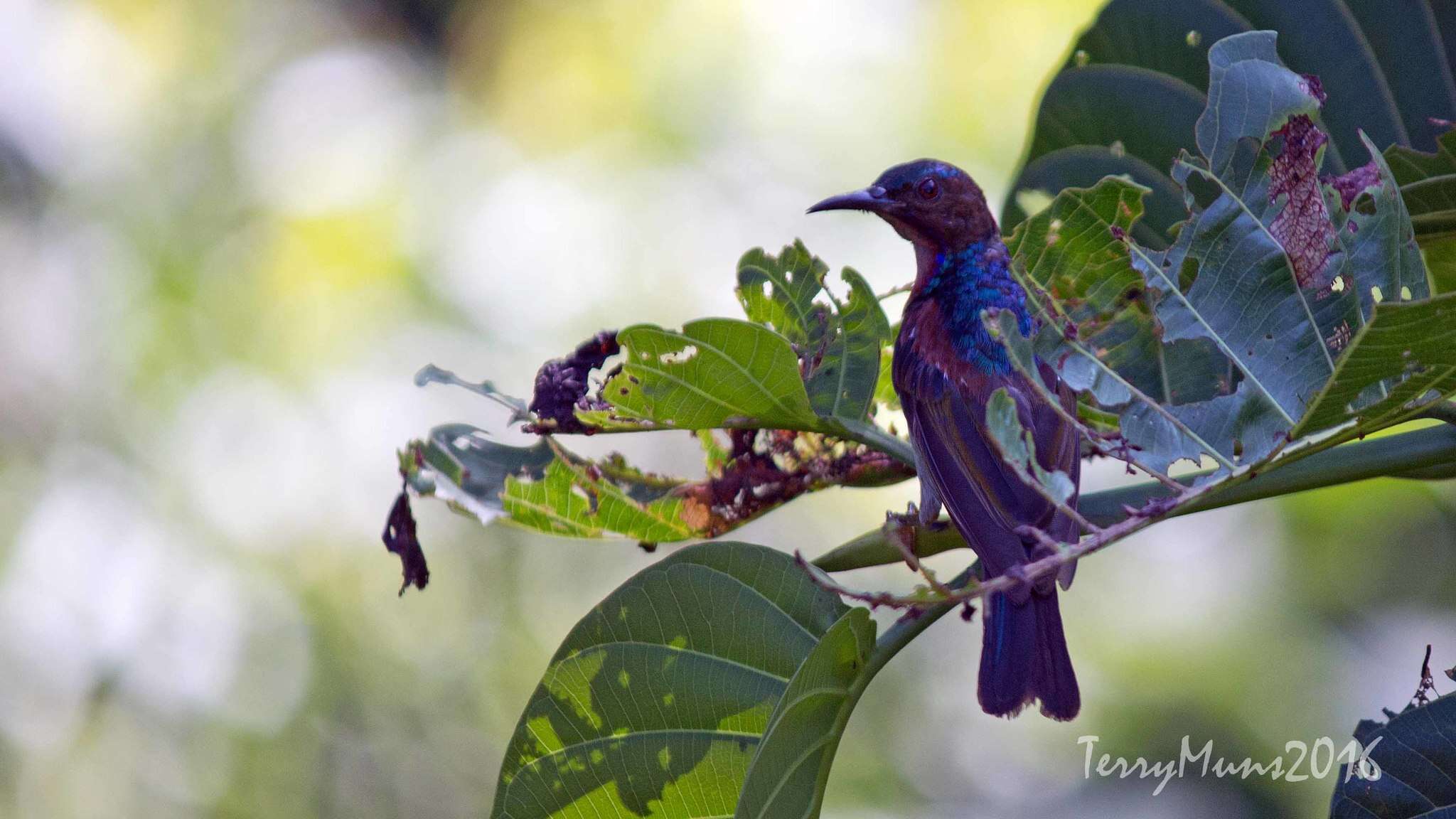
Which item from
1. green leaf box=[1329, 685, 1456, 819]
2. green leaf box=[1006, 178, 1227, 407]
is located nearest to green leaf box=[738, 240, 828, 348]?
green leaf box=[1006, 178, 1227, 407]

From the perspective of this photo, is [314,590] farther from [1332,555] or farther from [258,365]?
[1332,555]

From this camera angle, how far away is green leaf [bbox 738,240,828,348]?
1.70m

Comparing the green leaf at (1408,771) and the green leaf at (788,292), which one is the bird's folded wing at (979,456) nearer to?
the green leaf at (788,292)

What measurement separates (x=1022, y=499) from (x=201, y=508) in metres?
3.69

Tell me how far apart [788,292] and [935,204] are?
0.68 metres

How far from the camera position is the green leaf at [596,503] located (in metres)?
1.76

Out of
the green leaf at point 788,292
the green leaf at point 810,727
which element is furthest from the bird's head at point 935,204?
the green leaf at point 810,727

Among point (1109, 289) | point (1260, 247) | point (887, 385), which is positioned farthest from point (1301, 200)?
point (887, 385)

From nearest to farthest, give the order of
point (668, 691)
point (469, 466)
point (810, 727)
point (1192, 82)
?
point (810, 727), point (668, 691), point (469, 466), point (1192, 82)

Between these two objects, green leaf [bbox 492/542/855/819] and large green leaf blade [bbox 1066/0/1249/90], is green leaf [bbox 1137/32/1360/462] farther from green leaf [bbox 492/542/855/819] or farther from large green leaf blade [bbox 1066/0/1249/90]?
large green leaf blade [bbox 1066/0/1249/90]

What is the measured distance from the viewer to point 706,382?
1487mm

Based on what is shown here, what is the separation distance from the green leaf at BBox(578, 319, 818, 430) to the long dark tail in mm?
399

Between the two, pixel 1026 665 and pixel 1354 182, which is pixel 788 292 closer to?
pixel 1026 665

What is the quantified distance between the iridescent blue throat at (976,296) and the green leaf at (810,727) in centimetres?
73
